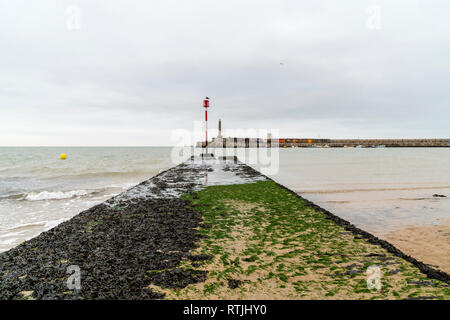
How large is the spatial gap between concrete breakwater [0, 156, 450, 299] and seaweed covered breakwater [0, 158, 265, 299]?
2cm

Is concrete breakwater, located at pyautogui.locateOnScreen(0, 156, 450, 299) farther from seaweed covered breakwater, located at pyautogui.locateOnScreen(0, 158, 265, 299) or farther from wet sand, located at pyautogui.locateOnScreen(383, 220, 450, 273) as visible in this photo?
wet sand, located at pyautogui.locateOnScreen(383, 220, 450, 273)

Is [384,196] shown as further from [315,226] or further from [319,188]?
[315,226]

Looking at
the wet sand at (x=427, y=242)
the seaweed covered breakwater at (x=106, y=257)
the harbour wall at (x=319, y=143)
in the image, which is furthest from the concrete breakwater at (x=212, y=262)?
the harbour wall at (x=319, y=143)

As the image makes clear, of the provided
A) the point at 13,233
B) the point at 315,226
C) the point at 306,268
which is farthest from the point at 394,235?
the point at 13,233

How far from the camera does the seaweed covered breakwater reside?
394cm

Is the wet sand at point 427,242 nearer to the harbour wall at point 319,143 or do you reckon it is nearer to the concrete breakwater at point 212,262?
the concrete breakwater at point 212,262

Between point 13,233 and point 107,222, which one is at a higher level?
point 107,222

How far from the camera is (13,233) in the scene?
8547 mm

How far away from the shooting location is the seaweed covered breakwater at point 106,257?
394cm

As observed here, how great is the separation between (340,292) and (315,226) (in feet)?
12.1

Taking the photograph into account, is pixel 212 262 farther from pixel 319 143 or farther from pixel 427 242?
pixel 319 143

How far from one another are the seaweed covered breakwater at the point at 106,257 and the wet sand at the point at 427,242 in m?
4.71

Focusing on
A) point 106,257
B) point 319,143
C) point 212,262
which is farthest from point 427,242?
point 319,143

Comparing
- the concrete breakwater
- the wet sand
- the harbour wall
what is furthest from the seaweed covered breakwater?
the harbour wall
